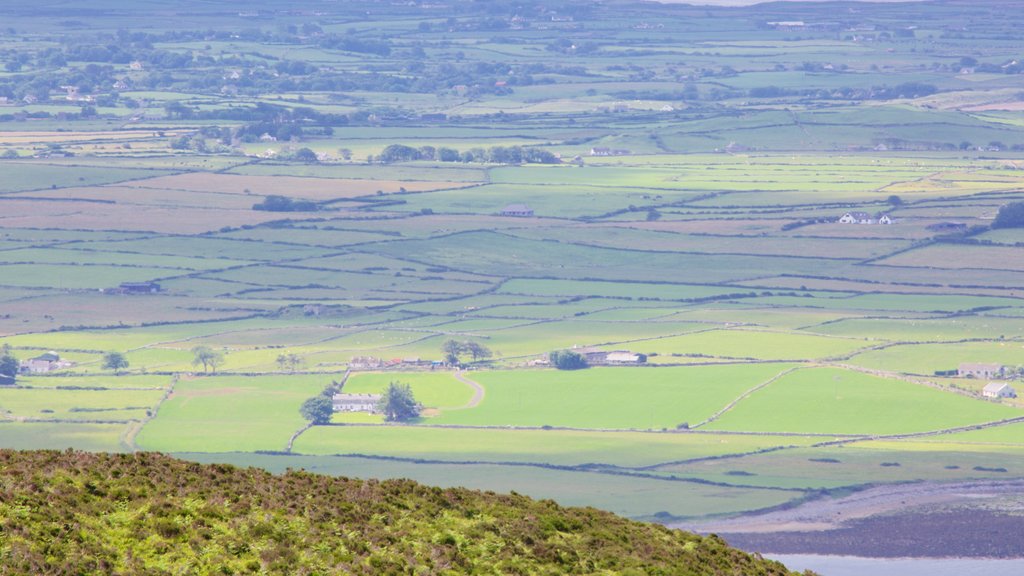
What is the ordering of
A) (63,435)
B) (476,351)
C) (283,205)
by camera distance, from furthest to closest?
1. (283,205)
2. (476,351)
3. (63,435)

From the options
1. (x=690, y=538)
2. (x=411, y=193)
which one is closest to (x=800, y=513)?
(x=690, y=538)

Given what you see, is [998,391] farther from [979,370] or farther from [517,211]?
[517,211]

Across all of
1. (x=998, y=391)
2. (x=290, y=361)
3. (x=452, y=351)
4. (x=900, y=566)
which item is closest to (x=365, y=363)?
(x=290, y=361)

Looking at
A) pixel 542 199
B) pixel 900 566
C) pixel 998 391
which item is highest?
pixel 900 566

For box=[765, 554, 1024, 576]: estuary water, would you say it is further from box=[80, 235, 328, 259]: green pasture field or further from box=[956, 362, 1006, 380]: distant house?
box=[80, 235, 328, 259]: green pasture field

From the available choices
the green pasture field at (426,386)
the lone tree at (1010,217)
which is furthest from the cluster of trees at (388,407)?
the lone tree at (1010,217)

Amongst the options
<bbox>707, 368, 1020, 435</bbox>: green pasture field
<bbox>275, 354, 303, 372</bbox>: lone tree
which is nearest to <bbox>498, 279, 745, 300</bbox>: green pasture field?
<bbox>275, 354, 303, 372</bbox>: lone tree
